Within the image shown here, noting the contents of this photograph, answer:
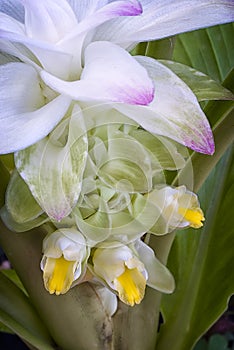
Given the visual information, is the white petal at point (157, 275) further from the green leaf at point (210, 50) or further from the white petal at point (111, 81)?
the green leaf at point (210, 50)

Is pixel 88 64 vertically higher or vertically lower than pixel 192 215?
higher

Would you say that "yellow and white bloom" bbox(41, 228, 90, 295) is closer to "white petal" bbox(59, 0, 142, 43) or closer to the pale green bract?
the pale green bract

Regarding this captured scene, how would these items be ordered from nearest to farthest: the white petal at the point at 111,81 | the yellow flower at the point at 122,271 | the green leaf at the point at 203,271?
1. the white petal at the point at 111,81
2. the yellow flower at the point at 122,271
3. the green leaf at the point at 203,271

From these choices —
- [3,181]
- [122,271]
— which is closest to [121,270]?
[122,271]

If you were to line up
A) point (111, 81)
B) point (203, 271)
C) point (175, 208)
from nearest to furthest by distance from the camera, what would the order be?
point (111, 81) < point (175, 208) < point (203, 271)

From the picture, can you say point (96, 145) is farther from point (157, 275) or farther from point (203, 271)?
point (203, 271)

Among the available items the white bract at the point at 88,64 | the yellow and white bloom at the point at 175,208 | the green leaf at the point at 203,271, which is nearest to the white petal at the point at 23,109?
the white bract at the point at 88,64
